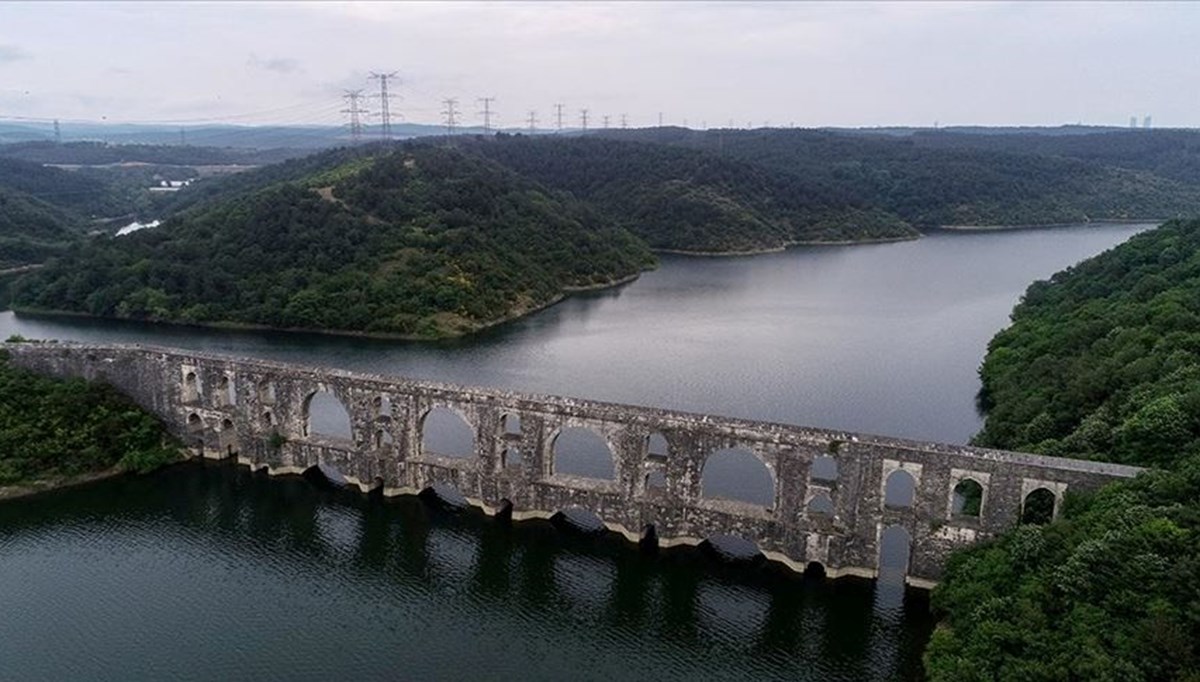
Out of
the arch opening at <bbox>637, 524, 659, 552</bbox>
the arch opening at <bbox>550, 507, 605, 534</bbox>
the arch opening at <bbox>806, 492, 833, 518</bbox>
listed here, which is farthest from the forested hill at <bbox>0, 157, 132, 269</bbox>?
the arch opening at <bbox>806, 492, 833, 518</bbox>

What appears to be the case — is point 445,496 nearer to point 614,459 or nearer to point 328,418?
point 614,459

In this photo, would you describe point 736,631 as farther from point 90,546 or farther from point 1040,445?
point 90,546

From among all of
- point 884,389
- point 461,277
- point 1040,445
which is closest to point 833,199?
point 461,277

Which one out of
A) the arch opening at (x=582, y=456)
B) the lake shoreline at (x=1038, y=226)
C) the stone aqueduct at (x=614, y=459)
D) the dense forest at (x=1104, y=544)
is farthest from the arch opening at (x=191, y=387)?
the lake shoreline at (x=1038, y=226)

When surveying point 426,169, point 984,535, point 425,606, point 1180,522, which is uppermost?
point 426,169

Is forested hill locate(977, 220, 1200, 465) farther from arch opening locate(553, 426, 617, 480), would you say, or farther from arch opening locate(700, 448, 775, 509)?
arch opening locate(553, 426, 617, 480)

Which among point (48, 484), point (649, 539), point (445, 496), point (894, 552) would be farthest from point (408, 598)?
point (48, 484)
